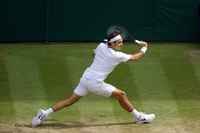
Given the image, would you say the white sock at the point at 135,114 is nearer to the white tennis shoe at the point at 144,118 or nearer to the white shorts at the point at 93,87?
the white tennis shoe at the point at 144,118

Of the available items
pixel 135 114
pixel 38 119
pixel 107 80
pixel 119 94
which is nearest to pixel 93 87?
pixel 119 94

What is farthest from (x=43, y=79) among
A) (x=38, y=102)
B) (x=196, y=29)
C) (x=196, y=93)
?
(x=196, y=29)

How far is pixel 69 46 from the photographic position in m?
18.3

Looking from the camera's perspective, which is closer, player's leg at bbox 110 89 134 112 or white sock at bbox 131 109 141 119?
player's leg at bbox 110 89 134 112

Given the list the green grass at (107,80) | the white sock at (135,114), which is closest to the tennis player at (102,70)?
the white sock at (135,114)

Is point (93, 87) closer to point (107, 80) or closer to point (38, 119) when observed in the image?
point (38, 119)

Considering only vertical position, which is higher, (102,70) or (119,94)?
(102,70)

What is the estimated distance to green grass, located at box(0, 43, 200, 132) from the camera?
11.0 metres

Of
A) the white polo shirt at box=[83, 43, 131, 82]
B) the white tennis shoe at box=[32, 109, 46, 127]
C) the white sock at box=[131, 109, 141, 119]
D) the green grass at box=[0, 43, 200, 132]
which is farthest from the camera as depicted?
the green grass at box=[0, 43, 200, 132]

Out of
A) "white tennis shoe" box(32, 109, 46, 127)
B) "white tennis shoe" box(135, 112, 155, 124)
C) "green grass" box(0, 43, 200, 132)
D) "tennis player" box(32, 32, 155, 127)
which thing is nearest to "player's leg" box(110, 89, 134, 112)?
"tennis player" box(32, 32, 155, 127)

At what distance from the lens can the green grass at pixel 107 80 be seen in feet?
36.2

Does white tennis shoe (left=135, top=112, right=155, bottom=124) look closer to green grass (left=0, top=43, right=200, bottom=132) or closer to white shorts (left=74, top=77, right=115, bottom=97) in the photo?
green grass (left=0, top=43, right=200, bottom=132)

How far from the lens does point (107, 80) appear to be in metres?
14.4

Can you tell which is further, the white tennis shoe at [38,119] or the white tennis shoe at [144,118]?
the white tennis shoe at [144,118]
